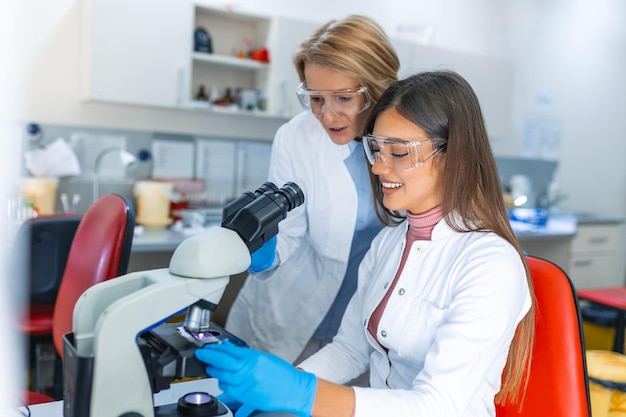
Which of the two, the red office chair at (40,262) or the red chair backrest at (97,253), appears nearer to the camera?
the red chair backrest at (97,253)

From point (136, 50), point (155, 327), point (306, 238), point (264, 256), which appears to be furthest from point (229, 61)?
point (155, 327)

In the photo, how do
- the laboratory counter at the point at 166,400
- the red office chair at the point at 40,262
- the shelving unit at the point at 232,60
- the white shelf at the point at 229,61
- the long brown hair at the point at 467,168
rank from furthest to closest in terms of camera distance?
1. the shelving unit at the point at 232,60
2. the white shelf at the point at 229,61
3. the red office chair at the point at 40,262
4. the long brown hair at the point at 467,168
5. the laboratory counter at the point at 166,400

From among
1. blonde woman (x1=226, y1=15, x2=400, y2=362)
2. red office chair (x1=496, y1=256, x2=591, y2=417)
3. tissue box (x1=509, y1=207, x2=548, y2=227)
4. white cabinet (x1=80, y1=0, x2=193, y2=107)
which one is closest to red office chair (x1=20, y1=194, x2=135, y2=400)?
blonde woman (x1=226, y1=15, x2=400, y2=362)

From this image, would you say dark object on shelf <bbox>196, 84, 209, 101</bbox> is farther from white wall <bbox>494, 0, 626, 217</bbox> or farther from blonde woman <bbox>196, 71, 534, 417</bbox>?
white wall <bbox>494, 0, 626, 217</bbox>

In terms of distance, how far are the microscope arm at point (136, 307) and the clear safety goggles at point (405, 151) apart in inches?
15.9

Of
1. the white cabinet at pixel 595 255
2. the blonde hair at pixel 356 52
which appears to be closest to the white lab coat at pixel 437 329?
the blonde hair at pixel 356 52

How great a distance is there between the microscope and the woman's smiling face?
0.32 metres

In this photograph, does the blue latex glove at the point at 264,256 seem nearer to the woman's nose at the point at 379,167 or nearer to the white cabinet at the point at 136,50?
the woman's nose at the point at 379,167

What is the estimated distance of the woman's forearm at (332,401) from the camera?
0.96 meters

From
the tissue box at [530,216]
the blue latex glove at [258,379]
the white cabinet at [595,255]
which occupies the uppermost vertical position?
the blue latex glove at [258,379]

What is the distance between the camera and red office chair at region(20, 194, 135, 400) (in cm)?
161

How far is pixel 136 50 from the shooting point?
2949 mm

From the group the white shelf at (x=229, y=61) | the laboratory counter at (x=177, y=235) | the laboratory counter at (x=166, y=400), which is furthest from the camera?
the white shelf at (x=229, y=61)

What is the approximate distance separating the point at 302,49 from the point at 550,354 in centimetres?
94
